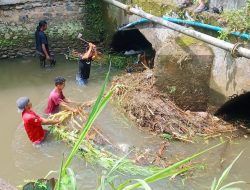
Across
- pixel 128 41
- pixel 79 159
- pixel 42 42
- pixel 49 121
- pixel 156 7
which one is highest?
pixel 156 7

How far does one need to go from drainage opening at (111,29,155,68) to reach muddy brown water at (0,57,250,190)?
2.27 m

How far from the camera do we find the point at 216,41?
7.96 m

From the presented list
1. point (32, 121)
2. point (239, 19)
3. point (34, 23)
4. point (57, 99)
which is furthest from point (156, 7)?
point (32, 121)

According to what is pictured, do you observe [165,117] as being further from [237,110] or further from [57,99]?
[57,99]

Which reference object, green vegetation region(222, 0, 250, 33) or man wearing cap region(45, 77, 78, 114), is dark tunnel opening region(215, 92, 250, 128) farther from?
man wearing cap region(45, 77, 78, 114)

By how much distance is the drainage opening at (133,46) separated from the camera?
41.4ft

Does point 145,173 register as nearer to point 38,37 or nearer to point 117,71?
point 117,71

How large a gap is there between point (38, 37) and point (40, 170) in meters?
5.17

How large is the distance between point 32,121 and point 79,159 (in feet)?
3.56

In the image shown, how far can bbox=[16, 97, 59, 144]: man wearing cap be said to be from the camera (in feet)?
24.5

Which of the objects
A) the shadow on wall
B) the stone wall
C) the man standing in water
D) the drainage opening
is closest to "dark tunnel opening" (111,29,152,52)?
the drainage opening

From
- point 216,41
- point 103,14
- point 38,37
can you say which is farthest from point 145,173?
point 103,14

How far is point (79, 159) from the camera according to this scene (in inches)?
302

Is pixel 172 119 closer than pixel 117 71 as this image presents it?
Yes
